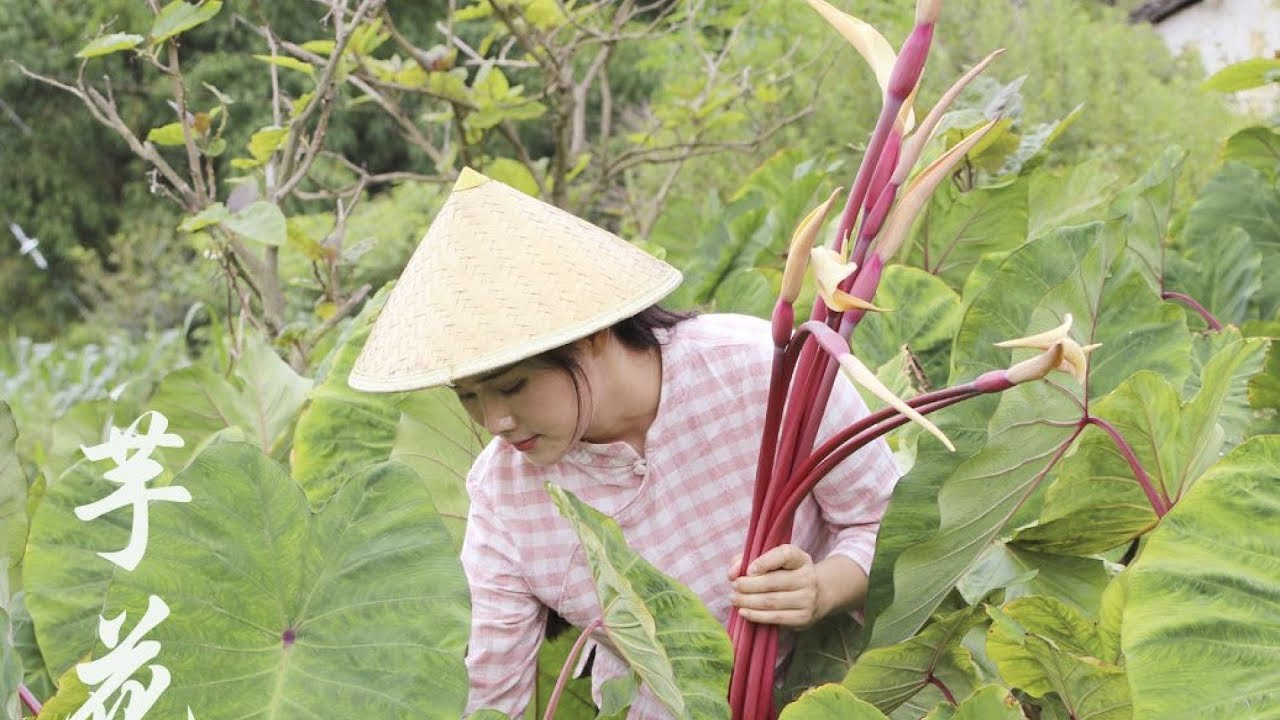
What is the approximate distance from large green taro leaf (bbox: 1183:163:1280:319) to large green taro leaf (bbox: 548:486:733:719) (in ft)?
3.36

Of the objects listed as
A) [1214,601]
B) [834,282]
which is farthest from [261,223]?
[1214,601]

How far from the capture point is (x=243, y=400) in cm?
153

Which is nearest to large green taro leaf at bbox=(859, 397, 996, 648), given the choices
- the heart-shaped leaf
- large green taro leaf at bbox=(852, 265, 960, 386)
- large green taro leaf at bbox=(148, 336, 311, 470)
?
large green taro leaf at bbox=(852, 265, 960, 386)

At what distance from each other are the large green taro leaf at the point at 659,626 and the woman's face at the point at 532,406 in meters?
0.21

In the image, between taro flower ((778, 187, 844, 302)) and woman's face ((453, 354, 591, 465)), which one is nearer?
taro flower ((778, 187, 844, 302))

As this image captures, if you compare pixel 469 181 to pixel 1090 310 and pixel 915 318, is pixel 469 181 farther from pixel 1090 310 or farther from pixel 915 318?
pixel 915 318

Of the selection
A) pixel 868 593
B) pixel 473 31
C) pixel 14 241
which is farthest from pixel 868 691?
pixel 14 241

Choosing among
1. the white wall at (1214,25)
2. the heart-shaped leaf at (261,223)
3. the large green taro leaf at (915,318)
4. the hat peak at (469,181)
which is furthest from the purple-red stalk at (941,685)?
the white wall at (1214,25)

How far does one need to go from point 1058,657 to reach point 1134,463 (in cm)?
13

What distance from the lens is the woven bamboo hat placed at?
0.95m

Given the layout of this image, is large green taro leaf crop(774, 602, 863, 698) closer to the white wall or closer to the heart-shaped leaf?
the heart-shaped leaf

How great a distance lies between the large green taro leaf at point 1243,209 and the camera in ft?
5.37

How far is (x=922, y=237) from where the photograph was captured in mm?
1717

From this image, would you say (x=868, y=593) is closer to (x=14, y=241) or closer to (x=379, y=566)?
(x=379, y=566)
